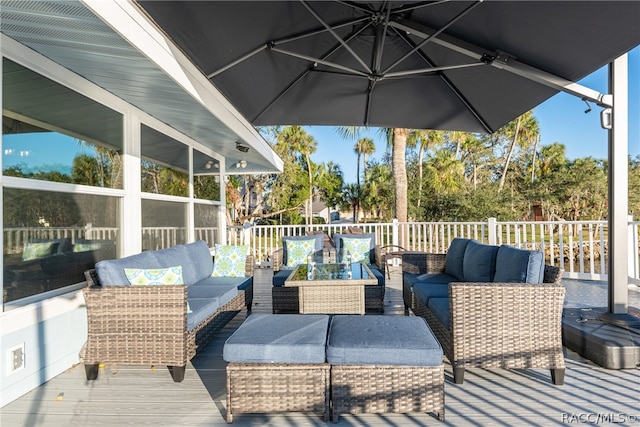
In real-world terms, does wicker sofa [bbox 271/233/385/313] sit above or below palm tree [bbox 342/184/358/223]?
below

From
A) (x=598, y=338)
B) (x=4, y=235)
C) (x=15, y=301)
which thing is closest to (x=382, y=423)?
(x=598, y=338)

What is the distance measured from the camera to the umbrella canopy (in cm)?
227

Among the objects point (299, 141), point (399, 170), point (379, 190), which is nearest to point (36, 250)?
point (399, 170)

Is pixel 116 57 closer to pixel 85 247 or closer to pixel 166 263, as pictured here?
pixel 85 247

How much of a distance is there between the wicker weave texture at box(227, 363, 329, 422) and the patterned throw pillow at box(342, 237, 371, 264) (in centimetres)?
317

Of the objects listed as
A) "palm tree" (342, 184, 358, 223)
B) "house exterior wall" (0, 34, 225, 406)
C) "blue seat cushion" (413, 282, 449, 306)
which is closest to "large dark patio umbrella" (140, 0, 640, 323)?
"house exterior wall" (0, 34, 225, 406)

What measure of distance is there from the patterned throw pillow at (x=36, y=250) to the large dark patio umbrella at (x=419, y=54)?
1900mm

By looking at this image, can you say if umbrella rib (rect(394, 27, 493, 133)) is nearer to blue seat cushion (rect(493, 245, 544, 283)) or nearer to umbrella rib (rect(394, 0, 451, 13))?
umbrella rib (rect(394, 0, 451, 13))

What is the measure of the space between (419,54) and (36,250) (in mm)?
3697

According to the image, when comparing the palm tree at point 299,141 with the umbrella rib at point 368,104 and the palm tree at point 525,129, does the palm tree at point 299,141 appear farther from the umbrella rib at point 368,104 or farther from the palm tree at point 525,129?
the umbrella rib at point 368,104

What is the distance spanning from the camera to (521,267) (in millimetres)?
2576

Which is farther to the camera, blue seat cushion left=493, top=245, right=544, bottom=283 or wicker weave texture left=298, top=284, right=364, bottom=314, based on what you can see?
wicker weave texture left=298, top=284, right=364, bottom=314

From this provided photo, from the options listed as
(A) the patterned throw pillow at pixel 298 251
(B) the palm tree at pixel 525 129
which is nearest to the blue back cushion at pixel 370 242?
(A) the patterned throw pillow at pixel 298 251

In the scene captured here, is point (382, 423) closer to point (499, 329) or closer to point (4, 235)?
point (499, 329)
